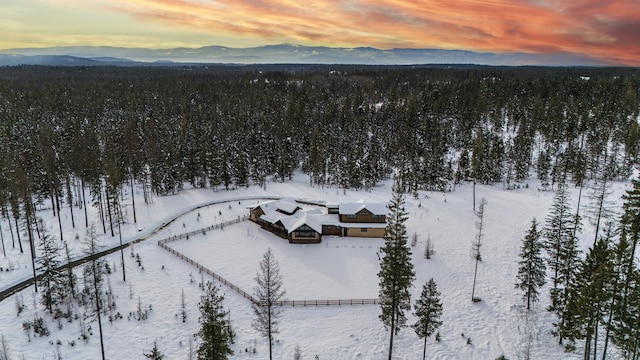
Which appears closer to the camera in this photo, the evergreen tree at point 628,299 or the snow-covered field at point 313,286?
the evergreen tree at point 628,299

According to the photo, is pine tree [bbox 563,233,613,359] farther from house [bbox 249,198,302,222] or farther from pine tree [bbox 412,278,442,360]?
house [bbox 249,198,302,222]

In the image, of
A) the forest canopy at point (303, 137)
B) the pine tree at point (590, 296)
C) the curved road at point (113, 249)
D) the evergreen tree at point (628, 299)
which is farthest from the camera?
the forest canopy at point (303, 137)

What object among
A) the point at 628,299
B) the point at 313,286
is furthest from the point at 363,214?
the point at 628,299

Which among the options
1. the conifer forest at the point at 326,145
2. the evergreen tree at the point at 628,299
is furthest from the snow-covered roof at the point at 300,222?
the evergreen tree at the point at 628,299

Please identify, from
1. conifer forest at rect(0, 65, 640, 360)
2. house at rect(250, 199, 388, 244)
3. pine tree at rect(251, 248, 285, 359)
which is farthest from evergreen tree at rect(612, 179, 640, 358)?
house at rect(250, 199, 388, 244)

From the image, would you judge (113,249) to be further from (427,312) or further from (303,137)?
(303,137)

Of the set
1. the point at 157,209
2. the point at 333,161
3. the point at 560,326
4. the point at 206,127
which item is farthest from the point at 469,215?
the point at 206,127

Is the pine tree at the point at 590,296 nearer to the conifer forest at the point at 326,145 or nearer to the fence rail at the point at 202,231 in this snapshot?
the conifer forest at the point at 326,145
